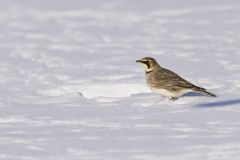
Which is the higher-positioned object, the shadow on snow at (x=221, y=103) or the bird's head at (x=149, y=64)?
the bird's head at (x=149, y=64)

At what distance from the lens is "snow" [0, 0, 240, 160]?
757 centimetres

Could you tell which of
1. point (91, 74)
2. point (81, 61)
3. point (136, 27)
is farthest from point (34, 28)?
point (91, 74)

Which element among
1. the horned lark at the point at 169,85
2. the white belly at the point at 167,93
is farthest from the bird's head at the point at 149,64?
the white belly at the point at 167,93

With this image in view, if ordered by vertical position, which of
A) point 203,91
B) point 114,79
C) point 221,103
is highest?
point 114,79

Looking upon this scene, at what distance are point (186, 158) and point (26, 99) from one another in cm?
400

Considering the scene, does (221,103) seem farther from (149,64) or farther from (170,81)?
(149,64)

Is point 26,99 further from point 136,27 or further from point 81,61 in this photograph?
point 136,27

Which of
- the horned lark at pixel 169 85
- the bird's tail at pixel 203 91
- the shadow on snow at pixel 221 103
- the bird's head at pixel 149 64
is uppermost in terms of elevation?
the bird's head at pixel 149 64

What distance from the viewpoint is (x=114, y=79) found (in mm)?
11578

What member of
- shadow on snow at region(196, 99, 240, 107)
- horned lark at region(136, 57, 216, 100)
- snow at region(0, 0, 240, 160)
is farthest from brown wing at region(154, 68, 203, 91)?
shadow on snow at region(196, 99, 240, 107)

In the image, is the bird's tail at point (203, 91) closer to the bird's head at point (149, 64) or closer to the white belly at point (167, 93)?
the white belly at point (167, 93)

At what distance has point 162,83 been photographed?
965 centimetres

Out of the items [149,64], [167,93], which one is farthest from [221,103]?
[149,64]

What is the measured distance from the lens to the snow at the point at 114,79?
7574 mm
